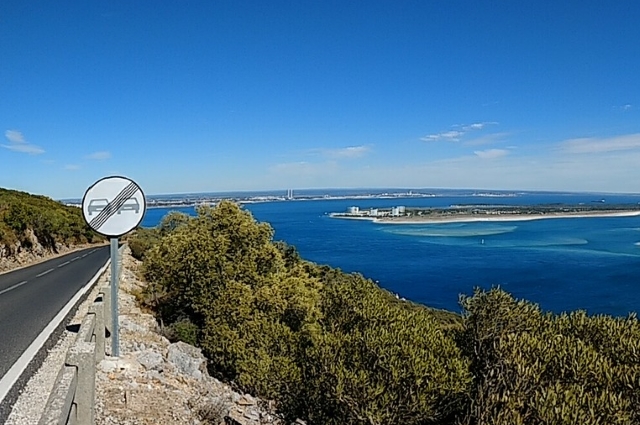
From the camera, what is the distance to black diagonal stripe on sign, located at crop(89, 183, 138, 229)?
5.52 metres

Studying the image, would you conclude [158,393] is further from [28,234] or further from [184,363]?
[28,234]

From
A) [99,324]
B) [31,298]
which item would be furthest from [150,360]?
[31,298]

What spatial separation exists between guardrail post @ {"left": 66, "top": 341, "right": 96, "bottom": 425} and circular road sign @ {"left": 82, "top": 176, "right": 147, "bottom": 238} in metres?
2.16


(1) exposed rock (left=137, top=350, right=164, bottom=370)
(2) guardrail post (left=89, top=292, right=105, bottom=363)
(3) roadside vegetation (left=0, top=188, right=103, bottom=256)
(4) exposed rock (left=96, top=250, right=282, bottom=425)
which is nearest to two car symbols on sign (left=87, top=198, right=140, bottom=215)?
(2) guardrail post (left=89, top=292, right=105, bottom=363)

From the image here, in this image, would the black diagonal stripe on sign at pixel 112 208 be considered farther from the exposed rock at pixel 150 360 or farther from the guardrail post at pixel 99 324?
the exposed rock at pixel 150 360

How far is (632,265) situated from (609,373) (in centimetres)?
6459

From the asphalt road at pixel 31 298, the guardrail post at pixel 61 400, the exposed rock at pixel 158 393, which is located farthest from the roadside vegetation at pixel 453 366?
the asphalt road at pixel 31 298

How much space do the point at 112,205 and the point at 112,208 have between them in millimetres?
35

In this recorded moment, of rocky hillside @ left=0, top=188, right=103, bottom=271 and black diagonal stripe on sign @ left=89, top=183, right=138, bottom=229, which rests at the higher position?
black diagonal stripe on sign @ left=89, top=183, right=138, bottom=229

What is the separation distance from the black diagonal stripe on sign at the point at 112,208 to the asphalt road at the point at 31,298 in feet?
7.87

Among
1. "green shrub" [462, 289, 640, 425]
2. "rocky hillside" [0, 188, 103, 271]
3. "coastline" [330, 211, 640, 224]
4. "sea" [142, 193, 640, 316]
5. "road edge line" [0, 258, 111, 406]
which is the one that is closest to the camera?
"green shrub" [462, 289, 640, 425]

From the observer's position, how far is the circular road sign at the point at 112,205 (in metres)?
5.50

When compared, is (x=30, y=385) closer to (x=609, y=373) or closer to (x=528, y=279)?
(x=609, y=373)

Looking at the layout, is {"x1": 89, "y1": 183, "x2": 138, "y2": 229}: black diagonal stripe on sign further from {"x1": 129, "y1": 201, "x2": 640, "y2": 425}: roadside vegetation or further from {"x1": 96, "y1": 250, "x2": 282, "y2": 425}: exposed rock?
{"x1": 129, "y1": 201, "x2": 640, "y2": 425}: roadside vegetation
